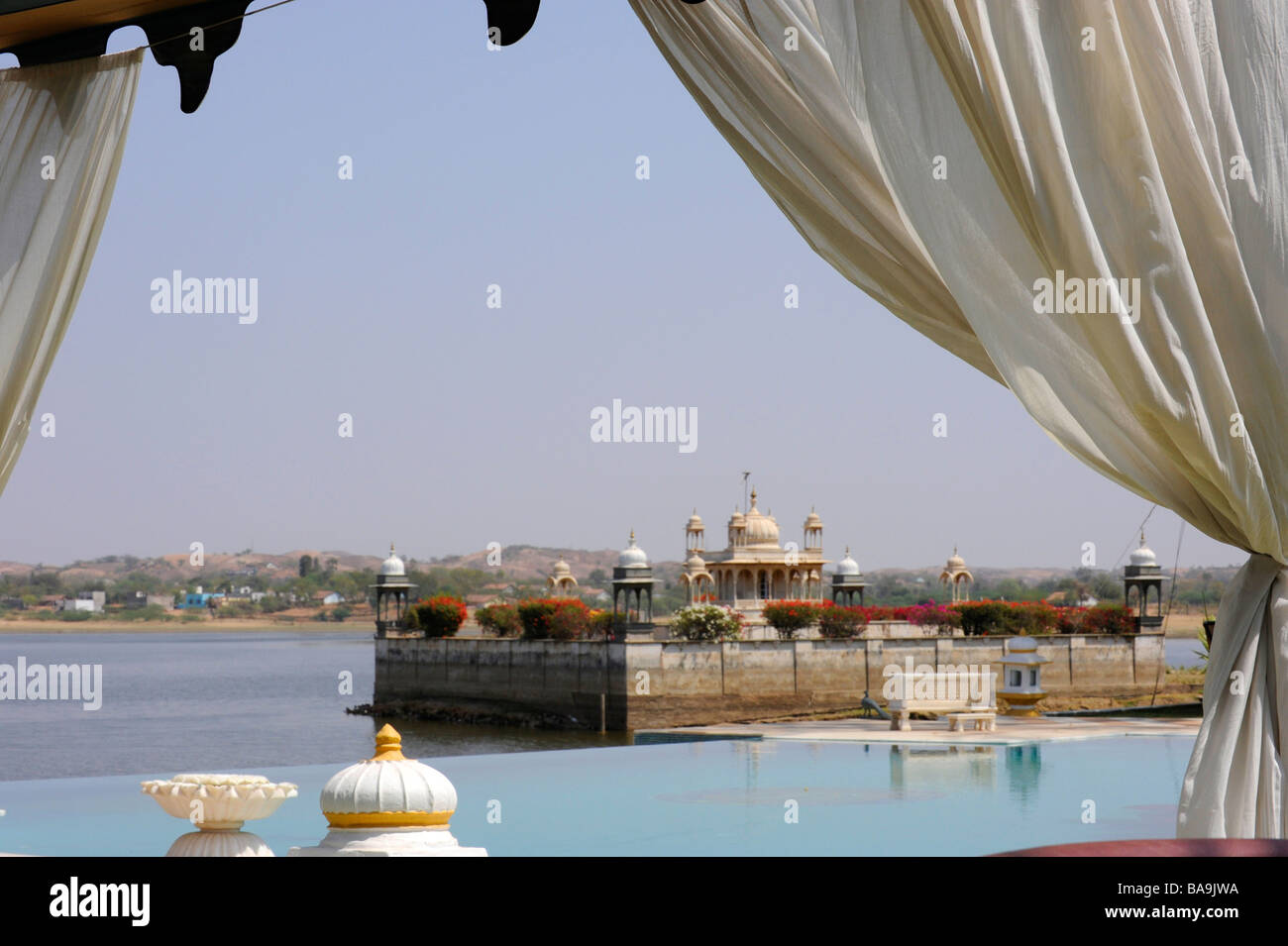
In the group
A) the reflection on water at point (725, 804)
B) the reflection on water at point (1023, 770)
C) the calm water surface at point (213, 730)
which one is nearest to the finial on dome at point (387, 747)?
the reflection on water at point (725, 804)

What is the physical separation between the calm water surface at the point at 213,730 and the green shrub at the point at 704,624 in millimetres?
2164

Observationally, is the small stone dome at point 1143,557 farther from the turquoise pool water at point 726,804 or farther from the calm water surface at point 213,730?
the turquoise pool water at point 726,804

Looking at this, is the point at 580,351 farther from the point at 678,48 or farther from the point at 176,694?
the point at 176,694

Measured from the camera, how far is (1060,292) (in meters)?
1.90

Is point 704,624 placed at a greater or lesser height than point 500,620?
greater

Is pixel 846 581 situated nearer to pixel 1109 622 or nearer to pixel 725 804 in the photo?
pixel 1109 622

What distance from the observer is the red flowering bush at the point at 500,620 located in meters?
25.5

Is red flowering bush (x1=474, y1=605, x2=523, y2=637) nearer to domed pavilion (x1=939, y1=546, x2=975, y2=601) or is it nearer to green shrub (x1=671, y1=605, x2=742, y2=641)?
green shrub (x1=671, y1=605, x2=742, y2=641)

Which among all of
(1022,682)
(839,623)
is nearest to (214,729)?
(839,623)

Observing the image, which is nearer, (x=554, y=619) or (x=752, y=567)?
(x=554, y=619)

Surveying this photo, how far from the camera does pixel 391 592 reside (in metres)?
27.2

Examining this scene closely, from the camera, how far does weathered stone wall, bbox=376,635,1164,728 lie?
21.8 metres

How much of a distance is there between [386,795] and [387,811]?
3 cm
